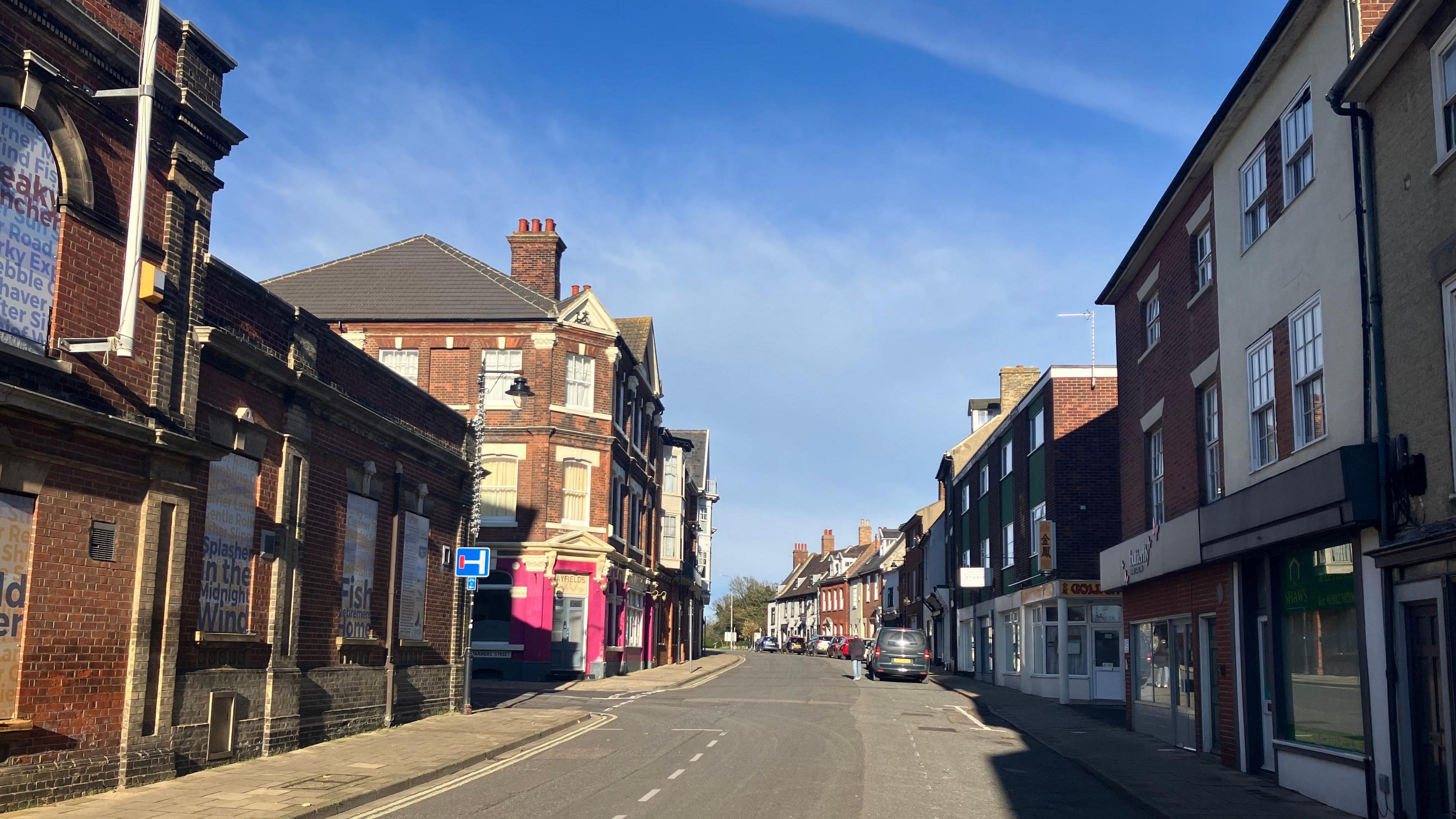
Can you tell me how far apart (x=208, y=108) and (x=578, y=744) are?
10.8m

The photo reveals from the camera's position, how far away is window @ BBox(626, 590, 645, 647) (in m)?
42.6

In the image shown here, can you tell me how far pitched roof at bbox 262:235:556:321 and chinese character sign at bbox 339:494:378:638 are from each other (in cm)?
1879

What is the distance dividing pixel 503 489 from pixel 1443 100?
99.5ft

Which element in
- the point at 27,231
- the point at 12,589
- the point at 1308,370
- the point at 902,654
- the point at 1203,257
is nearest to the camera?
the point at 12,589

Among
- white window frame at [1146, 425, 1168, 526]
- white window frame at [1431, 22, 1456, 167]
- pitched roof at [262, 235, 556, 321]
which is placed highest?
pitched roof at [262, 235, 556, 321]

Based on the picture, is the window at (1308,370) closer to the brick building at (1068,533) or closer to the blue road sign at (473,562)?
the blue road sign at (473,562)

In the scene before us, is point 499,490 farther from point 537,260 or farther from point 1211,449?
point 1211,449

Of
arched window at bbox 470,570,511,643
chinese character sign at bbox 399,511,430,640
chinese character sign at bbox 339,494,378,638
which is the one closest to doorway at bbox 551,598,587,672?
arched window at bbox 470,570,511,643

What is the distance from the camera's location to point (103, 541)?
11805 millimetres

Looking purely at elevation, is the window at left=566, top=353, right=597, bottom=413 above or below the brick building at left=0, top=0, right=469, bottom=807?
above

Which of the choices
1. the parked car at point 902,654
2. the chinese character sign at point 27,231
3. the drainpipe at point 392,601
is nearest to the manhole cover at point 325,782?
the chinese character sign at point 27,231

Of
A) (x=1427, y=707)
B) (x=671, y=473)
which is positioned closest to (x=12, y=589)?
(x=1427, y=707)

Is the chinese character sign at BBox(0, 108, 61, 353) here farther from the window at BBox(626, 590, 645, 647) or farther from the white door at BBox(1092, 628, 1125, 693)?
the window at BBox(626, 590, 645, 647)

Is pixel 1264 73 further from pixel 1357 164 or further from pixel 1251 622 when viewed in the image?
pixel 1251 622
